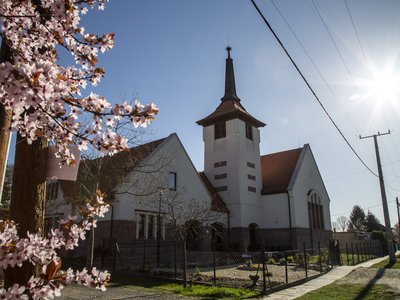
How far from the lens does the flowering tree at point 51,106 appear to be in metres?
2.66

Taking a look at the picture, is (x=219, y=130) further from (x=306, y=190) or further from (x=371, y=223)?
(x=371, y=223)

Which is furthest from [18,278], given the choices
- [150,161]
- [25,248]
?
[150,161]

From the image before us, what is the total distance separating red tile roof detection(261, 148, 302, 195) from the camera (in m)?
36.4

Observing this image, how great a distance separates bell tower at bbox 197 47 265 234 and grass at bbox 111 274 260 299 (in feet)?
61.3

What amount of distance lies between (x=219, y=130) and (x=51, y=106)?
3466 cm

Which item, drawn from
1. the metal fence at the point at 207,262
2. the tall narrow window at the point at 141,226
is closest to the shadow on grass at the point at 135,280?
the metal fence at the point at 207,262

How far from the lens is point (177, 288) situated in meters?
13.4

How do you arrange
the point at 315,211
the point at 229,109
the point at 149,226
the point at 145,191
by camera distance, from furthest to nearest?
the point at 315,211 < the point at 229,109 < the point at 149,226 < the point at 145,191

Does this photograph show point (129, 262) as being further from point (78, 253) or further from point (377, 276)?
point (377, 276)

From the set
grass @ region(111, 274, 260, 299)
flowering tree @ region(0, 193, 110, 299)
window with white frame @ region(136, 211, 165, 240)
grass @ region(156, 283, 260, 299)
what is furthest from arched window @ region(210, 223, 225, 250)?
flowering tree @ region(0, 193, 110, 299)

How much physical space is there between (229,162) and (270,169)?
6.47 metres

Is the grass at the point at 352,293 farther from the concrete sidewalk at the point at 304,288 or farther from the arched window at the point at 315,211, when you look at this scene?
the arched window at the point at 315,211

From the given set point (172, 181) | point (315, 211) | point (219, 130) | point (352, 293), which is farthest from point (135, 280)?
point (315, 211)

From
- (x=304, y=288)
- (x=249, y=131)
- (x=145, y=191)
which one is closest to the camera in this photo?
(x=304, y=288)
